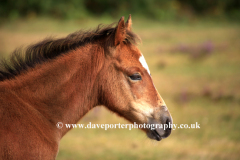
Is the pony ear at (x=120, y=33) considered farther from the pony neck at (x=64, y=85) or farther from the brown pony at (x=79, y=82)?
the pony neck at (x=64, y=85)

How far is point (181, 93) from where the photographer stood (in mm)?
8867

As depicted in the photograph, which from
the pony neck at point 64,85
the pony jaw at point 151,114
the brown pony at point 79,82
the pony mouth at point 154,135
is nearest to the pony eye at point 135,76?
the brown pony at point 79,82

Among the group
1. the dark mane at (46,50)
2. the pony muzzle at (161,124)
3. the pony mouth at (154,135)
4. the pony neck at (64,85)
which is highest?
the dark mane at (46,50)

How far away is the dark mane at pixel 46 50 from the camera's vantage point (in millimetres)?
2711

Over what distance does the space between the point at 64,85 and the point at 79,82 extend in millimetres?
167

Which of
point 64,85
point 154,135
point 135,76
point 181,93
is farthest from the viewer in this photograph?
point 181,93

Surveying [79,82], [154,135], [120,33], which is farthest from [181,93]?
[79,82]

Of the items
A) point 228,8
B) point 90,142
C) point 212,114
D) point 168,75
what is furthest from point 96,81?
point 228,8

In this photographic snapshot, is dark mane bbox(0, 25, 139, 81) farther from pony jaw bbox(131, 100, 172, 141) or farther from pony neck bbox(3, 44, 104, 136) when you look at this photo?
pony jaw bbox(131, 100, 172, 141)

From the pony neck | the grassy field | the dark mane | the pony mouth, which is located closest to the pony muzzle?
the pony mouth

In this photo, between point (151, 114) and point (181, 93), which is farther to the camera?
point (181, 93)

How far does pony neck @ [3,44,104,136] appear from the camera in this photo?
8.65ft

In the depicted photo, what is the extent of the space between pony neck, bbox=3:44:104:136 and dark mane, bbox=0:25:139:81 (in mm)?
76

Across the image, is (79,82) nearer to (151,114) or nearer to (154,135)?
(151,114)
